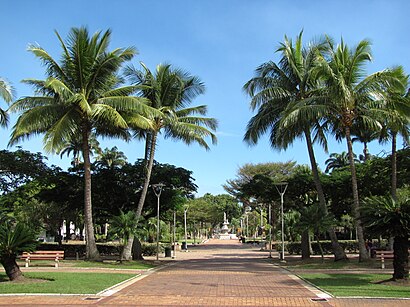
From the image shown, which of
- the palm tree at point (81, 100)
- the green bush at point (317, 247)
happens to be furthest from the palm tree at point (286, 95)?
the green bush at point (317, 247)

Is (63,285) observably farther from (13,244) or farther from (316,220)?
(316,220)

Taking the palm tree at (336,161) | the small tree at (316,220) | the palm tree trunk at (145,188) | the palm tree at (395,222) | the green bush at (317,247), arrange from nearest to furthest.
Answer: the palm tree at (395,222), the small tree at (316,220), the palm tree trunk at (145,188), the green bush at (317,247), the palm tree at (336,161)

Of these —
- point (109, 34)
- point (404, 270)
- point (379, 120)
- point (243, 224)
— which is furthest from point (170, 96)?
point (243, 224)

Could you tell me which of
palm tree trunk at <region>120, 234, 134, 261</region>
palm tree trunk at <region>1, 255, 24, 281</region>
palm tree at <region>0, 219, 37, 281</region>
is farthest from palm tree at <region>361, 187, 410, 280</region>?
palm tree trunk at <region>120, 234, 134, 261</region>

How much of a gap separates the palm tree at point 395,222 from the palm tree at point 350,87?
A: 620 centimetres

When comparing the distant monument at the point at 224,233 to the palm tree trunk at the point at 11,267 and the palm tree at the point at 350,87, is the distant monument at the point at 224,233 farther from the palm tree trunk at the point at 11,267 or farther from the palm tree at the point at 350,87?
the palm tree trunk at the point at 11,267

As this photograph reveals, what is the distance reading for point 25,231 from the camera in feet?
47.6

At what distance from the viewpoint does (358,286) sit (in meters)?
13.7

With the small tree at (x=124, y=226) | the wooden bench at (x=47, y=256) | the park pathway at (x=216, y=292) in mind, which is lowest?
the park pathway at (x=216, y=292)

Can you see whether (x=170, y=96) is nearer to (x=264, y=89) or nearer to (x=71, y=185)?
(x=264, y=89)

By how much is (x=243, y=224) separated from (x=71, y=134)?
8390 centimetres

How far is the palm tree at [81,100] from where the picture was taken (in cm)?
2130

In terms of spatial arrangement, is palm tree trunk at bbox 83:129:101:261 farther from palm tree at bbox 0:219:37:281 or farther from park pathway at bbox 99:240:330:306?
palm tree at bbox 0:219:37:281

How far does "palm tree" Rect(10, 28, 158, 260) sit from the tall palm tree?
1.80 m
